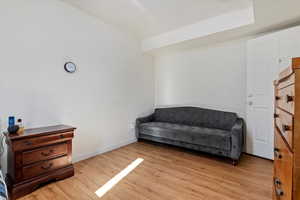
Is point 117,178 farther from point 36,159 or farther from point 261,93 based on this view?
point 261,93

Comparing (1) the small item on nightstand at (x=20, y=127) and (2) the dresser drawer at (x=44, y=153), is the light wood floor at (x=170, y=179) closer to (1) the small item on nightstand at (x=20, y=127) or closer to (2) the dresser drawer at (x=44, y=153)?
(2) the dresser drawer at (x=44, y=153)

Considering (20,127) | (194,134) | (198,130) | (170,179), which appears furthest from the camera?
(198,130)

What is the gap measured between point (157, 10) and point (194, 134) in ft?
7.10

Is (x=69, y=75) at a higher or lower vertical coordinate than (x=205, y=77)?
lower

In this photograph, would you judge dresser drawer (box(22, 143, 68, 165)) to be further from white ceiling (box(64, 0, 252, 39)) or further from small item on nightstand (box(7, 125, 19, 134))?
white ceiling (box(64, 0, 252, 39))

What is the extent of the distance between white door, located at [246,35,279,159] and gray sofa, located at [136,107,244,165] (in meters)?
0.25

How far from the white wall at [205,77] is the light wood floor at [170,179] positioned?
1.15m

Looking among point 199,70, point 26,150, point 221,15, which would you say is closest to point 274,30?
point 221,15

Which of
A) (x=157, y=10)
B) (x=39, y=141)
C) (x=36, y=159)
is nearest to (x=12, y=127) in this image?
(x=39, y=141)

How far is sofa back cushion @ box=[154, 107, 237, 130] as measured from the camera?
292 centimetres

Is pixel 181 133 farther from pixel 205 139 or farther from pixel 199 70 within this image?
pixel 199 70

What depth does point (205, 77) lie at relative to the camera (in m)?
3.36

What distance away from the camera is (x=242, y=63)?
113 inches

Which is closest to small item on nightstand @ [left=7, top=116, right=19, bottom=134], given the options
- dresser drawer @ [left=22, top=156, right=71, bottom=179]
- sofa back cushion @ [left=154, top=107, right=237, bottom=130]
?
dresser drawer @ [left=22, top=156, right=71, bottom=179]
